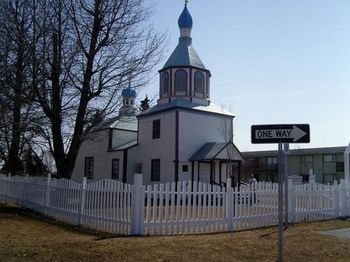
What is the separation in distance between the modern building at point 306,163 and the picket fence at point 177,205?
1697 inches

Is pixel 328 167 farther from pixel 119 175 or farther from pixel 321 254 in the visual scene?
pixel 321 254

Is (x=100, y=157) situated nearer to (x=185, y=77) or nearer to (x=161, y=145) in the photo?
(x=161, y=145)

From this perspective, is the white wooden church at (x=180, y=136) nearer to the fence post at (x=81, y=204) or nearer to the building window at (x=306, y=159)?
the fence post at (x=81, y=204)

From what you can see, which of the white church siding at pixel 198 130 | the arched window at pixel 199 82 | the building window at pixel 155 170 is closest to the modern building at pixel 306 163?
the white church siding at pixel 198 130

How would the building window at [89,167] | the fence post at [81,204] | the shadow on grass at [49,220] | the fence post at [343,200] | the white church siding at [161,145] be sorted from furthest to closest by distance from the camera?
the building window at [89,167] → the white church siding at [161,145] → the fence post at [343,200] → the fence post at [81,204] → the shadow on grass at [49,220]

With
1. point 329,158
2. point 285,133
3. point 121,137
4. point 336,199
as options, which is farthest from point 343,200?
point 329,158

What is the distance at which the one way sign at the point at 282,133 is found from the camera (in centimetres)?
728

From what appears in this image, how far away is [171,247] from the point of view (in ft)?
31.1

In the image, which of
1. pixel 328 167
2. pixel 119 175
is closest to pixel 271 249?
pixel 119 175

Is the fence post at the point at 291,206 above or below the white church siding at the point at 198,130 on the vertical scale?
below

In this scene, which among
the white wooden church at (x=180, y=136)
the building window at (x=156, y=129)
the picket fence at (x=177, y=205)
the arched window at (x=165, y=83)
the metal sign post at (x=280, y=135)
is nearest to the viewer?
the metal sign post at (x=280, y=135)

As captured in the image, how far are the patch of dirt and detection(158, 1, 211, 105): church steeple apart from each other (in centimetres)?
2030

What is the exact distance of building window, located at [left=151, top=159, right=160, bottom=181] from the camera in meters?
31.5

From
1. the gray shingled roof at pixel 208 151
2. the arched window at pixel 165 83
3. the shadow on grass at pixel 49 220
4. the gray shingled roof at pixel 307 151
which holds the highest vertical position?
the arched window at pixel 165 83
